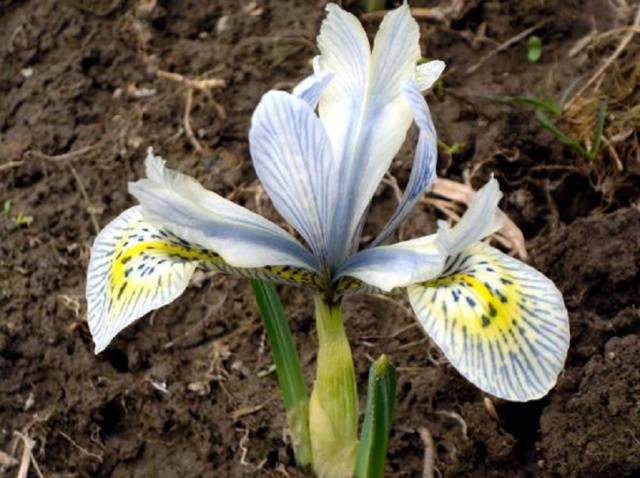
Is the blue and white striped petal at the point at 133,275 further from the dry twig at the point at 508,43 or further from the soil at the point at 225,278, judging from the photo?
the dry twig at the point at 508,43

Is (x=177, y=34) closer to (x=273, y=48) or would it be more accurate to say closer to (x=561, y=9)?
(x=273, y=48)

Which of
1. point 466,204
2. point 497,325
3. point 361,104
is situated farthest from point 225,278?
point 497,325

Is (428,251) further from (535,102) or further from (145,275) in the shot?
(535,102)

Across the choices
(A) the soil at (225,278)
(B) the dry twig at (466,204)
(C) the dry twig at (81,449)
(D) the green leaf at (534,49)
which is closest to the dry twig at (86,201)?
(A) the soil at (225,278)

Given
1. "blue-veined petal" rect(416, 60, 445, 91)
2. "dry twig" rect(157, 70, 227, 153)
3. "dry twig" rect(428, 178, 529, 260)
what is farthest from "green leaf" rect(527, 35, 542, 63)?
"blue-veined petal" rect(416, 60, 445, 91)

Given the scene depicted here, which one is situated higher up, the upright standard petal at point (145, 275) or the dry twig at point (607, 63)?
the upright standard petal at point (145, 275)

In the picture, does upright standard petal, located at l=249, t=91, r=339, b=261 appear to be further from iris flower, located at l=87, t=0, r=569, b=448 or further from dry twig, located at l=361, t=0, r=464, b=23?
dry twig, located at l=361, t=0, r=464, b=23

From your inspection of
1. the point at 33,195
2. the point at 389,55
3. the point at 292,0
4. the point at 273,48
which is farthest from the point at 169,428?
the point at 292,0
